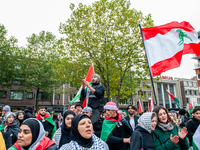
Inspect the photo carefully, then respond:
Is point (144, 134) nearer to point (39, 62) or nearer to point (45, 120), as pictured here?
point (45, 120)

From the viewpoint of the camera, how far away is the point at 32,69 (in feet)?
91.2

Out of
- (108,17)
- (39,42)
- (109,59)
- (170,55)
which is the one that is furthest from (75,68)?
(39,42)

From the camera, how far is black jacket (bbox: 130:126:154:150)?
121 inches

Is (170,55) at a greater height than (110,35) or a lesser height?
lesser

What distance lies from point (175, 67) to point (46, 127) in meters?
4.94

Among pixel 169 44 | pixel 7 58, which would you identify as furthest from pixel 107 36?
pixel 7 58

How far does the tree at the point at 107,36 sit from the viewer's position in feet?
52.4

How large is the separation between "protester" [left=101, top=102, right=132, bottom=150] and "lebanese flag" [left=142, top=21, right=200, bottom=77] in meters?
1.91

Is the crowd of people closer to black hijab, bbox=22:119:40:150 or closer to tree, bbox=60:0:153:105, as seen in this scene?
black hijab, bbox=22:119:40:150

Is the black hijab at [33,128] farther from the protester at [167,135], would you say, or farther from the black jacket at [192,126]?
the black jacket at [192,126]

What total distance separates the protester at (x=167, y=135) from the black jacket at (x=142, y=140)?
224 mm

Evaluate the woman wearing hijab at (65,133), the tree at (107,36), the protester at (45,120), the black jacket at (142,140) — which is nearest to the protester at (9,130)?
the protester at (45,120)

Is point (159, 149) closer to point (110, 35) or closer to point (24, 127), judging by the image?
point (24, 127)

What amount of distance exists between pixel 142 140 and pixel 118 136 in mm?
1075
